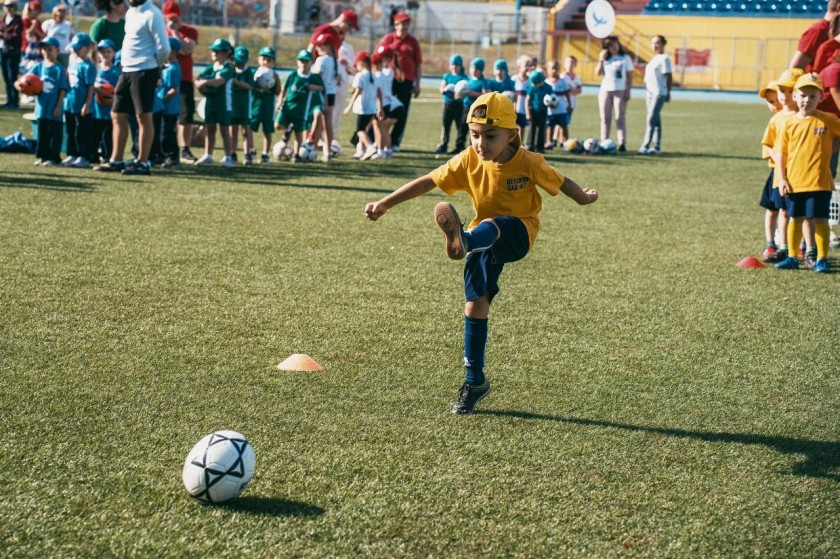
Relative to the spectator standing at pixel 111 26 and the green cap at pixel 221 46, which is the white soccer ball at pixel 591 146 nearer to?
the green cap at pixel 221 46

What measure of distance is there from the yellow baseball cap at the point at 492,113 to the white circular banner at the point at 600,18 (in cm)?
2116

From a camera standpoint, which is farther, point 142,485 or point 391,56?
point 391,56

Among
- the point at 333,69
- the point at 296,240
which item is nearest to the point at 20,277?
the point at 296,240

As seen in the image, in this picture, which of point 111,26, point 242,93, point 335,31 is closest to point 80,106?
point 111,26

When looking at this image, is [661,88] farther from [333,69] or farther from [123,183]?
[123,183]

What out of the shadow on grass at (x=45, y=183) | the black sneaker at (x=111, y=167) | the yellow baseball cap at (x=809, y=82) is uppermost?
the yellow baseball cap at (x=809, y=82)

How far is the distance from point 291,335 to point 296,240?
3.09 meters

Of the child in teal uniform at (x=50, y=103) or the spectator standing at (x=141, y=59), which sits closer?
the spectator standing at (x=141, y=59)

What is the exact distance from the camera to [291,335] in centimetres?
648

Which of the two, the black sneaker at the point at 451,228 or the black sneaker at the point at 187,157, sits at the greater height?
the black sneaker at the point at 451,228

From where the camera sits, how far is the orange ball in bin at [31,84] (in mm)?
12594

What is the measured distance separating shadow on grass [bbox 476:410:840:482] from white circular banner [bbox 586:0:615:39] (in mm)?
21458

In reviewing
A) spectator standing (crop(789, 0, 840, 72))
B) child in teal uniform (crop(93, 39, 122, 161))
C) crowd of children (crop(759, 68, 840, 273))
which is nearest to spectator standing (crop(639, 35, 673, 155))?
spectator standing (crop(789, 0, 840, 72))

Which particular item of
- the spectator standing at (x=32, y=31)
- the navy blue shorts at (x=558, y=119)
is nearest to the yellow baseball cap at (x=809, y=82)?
the navy blue shorts at (x=558, y=119)
